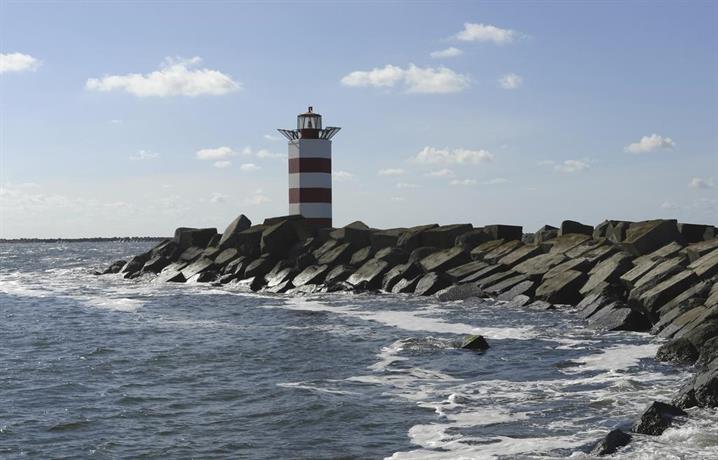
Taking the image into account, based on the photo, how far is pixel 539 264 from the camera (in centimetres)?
2019

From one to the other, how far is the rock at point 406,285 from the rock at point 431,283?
18cm

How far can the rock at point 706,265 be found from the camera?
49.5ft

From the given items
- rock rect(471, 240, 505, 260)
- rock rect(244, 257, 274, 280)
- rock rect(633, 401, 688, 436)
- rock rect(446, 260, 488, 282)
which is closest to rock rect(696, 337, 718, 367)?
rock rect(633, 401, 688, 436)

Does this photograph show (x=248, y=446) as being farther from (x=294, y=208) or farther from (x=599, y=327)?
(x=294, y=208)

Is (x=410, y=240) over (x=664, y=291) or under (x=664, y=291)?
over

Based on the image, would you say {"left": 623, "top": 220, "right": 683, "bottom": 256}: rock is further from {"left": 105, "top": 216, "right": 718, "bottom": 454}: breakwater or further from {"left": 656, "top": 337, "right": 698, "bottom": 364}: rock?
{"left": 656, "top": 337, "right": 698, "bottom": 364}: rock

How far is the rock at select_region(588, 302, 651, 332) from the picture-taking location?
14516 mm

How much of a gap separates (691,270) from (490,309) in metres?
4.49

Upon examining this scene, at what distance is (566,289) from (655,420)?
33.2 ft

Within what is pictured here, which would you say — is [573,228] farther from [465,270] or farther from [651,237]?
[651,237]

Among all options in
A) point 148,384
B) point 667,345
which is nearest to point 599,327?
point 667,345

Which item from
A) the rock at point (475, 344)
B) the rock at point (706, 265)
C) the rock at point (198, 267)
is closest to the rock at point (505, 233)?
the rock at point (706, 265)

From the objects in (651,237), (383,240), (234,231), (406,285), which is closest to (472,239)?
(383,240)

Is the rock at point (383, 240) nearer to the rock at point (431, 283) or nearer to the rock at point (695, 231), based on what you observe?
the rock at point (431, 283)
